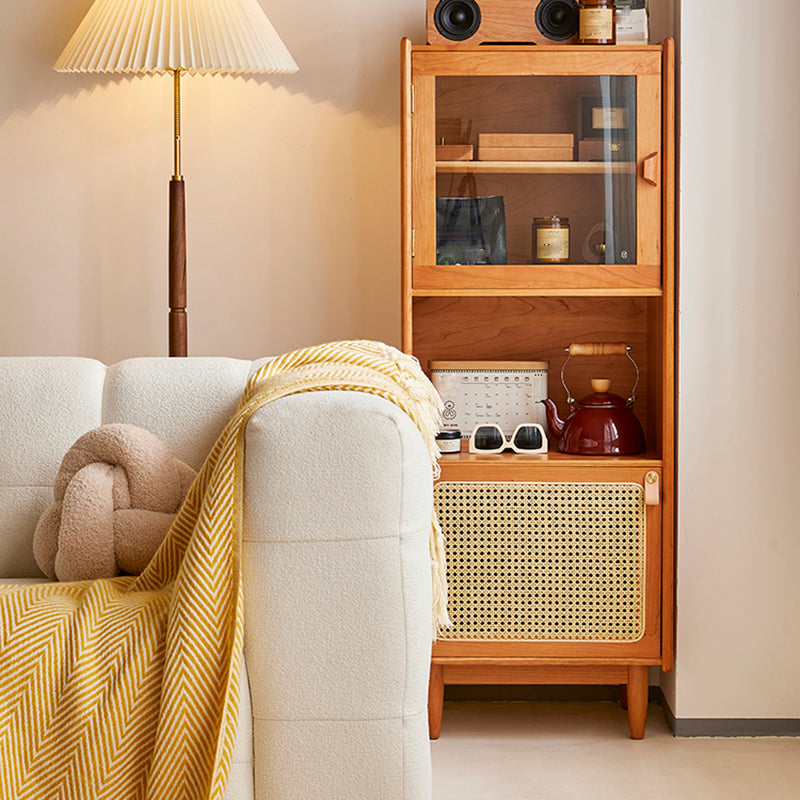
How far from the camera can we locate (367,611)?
4.01 feet

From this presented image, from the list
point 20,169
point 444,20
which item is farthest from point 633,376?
point 20,169

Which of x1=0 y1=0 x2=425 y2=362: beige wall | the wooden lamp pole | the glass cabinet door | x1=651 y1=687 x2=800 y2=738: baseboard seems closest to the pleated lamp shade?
the wooden lamp pole

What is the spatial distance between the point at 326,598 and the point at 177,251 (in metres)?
1.23

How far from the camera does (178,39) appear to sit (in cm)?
207

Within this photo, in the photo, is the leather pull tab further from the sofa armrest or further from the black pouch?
the sofa armrest

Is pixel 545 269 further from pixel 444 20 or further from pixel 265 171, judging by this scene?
pixel 265 171

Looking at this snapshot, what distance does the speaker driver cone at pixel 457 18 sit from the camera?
205 centimetres

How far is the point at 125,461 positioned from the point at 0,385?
1.38ft

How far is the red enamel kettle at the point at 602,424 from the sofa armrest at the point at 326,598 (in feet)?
3.13

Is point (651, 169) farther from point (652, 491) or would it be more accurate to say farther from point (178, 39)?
point (178, 39)

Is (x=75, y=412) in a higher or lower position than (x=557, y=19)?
lower

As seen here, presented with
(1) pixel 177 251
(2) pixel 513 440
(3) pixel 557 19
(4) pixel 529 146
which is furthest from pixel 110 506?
(3) pixel 557 19

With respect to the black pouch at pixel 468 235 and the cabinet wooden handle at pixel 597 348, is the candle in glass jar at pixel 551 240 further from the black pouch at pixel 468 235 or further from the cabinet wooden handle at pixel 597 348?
the cabinet wooden handle at pixel 597 348

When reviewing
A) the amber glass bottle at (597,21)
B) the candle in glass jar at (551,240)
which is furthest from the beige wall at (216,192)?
the candle in glass jar at (551,240)
